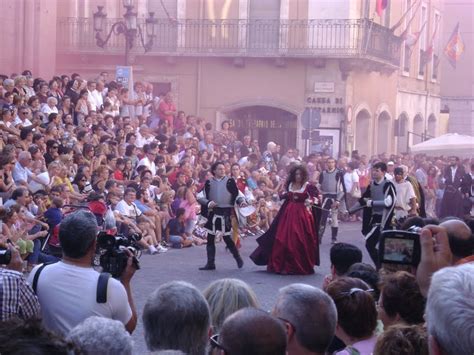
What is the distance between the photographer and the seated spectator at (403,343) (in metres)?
4.15

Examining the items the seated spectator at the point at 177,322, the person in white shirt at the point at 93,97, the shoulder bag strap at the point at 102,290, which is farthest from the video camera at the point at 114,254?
the person in white shirt at the point at 93,97

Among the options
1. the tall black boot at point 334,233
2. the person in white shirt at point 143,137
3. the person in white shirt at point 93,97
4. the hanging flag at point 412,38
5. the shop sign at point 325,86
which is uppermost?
the hanging flag at point 412,38

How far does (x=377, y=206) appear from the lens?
15438 mm

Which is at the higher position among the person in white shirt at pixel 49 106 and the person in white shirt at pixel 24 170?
the person in white shirt at pixel 49 106

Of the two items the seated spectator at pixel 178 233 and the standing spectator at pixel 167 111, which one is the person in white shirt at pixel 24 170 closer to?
the seated spectator at pixel 178 233

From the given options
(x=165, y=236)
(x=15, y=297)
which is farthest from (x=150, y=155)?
(x=15, y=297)

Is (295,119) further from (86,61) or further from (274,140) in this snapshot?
(86,61)

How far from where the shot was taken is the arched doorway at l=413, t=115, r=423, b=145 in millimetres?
41225

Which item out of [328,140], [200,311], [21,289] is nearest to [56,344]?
[200,311]

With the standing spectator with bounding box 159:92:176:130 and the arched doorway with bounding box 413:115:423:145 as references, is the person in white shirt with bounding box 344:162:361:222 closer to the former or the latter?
the standing spectator with bounding box 159:92:176:130

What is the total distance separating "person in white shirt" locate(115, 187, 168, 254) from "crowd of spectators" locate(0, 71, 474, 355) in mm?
29

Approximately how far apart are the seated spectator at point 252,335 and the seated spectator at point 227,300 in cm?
131

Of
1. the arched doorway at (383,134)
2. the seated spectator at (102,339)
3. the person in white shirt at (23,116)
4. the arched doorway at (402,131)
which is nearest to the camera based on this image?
the seated spectator at (102,339)

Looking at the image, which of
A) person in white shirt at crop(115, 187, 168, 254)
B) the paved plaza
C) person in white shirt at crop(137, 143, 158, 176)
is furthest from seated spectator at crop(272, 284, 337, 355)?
person in white shirt at crop(137, 143, 158, 176)
